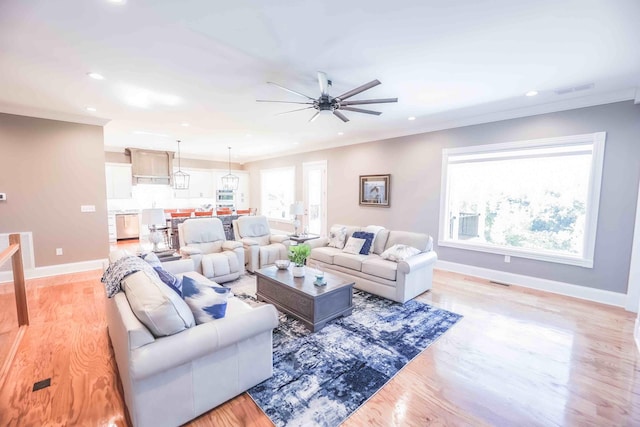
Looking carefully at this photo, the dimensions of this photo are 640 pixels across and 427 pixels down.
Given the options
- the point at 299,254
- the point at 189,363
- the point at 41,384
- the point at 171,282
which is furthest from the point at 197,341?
the point at 299,254

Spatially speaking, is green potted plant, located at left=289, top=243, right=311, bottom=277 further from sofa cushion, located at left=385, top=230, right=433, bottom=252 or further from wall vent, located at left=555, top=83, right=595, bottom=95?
wall vent, located at left=555, top=83, right=595, bottom=95

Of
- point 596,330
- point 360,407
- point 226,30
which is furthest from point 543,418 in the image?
point 226,30

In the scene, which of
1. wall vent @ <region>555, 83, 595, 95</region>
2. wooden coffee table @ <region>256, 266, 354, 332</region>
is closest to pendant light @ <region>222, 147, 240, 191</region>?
wooden coffee table @ <region>256, 266, 354, 332</region>

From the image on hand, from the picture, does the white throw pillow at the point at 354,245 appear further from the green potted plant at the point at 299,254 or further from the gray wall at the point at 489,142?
the gray wall at the point at 489,142

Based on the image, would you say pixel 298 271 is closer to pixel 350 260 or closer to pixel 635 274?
pixel 350 260

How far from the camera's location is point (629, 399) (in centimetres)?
201

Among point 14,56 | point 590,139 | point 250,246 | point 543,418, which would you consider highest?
point 14,56

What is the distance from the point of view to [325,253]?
4.48m

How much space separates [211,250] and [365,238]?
2656mm

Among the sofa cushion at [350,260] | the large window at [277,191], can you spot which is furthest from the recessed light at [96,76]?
the large window at [277,191]

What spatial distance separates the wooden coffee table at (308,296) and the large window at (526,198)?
2944 mm

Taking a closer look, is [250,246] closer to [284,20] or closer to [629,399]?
[284,20]

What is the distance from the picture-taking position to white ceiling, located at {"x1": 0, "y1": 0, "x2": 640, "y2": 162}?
200 centimetres

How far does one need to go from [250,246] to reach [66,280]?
303 cm
